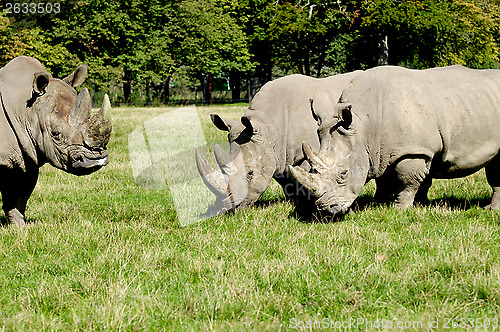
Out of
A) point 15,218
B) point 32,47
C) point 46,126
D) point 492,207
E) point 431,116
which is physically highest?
point 32,47

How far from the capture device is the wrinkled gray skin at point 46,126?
5645 millimetres

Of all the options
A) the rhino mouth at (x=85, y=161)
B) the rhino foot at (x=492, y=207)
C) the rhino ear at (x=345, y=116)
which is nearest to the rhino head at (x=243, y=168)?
the rhino ear at (x=345, y=116)

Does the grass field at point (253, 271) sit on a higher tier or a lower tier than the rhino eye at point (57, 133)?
lower

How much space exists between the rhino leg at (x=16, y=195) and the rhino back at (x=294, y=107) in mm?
2853

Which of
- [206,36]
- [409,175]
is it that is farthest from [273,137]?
[206,36]

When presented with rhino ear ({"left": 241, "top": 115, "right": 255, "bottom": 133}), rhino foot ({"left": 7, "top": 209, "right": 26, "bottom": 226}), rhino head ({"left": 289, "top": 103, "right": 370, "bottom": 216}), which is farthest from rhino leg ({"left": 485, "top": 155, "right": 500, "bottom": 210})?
rhino foot ({"left": 7, "top": 209, "right": 26, "bottom": 226})

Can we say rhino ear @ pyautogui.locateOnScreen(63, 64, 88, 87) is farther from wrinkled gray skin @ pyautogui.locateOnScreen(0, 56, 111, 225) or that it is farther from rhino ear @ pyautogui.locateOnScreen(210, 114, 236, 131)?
rhino ear @ pyautogui.locateOnScreen(210, 114, 236, 131)

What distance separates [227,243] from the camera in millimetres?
5711

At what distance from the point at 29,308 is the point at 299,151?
13.3 ft

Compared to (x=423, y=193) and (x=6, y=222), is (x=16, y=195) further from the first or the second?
Answer: (x=423, y=193)

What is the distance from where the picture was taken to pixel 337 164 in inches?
254

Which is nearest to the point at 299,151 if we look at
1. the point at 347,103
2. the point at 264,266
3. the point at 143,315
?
the point at 347,103

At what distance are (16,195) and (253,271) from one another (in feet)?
10.2

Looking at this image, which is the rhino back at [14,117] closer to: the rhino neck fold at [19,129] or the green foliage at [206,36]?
the rhino neck fold at [19,129]
